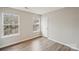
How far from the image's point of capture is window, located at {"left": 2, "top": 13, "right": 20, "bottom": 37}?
1330 mm

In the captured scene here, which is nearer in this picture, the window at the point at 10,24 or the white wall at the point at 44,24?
the window at the point at 10,24

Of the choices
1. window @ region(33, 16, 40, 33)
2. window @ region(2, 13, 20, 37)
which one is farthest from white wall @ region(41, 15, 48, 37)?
window @ region(2, 13, 20, 37)

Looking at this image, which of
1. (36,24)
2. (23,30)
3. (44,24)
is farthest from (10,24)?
(44,24)

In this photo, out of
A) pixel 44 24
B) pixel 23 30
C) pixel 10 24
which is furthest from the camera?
pixel 44 24

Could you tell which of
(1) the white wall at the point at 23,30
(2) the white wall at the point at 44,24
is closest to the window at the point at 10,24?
(1) the white wall at the point at 23,30

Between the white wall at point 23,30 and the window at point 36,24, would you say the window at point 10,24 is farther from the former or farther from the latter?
the window at point 36,24

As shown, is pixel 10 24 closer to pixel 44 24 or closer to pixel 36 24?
pixel 36 24

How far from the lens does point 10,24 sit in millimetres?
1369

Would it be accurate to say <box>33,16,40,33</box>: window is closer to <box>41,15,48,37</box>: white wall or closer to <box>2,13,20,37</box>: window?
<box>41,15,48,37</box>: white wall

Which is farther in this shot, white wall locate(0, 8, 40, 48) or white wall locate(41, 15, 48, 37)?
white wall locate(41, 15, 48, 37)

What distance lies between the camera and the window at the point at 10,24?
1.33 m
